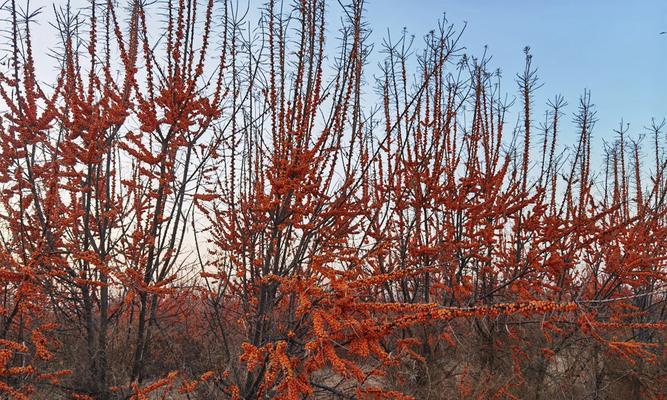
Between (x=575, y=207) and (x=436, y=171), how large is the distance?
2532 millimetres

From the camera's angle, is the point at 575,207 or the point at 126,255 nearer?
the point at 126,255

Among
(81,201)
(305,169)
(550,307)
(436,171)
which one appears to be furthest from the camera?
(436,171)

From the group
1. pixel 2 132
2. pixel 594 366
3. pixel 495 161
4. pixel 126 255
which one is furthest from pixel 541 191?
pixel 2 132

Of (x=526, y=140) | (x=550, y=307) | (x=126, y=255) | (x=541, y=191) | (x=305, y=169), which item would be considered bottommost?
(x=550, y=307)

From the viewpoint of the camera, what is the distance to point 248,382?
3338 millimetres

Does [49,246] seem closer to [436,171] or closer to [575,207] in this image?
[436,171]

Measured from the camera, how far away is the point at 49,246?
3.89 meters

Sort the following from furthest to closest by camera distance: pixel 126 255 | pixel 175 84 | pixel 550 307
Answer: pixel 126 255
pixel 175 84
pixel 550 307

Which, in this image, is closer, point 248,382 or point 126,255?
point 248,382

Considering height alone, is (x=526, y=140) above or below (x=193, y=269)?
above

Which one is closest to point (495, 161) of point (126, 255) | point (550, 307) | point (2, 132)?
point (126, 255)

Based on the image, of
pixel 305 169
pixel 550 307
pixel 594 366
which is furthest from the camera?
pixel 594 366

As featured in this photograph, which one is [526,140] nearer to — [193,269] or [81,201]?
[193,269]

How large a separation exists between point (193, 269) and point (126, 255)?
44.0 inches
